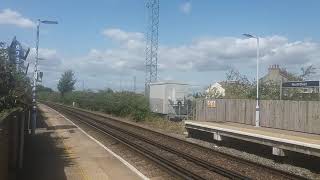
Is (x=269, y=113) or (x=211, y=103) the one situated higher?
(x=211, y=103)

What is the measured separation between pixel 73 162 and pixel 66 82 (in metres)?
126

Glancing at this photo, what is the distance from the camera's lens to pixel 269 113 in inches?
1292

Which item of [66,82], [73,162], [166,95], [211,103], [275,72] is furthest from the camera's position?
[66,82]

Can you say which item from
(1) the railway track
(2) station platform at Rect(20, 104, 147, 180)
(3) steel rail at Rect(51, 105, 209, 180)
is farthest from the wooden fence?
(2) station platform at Rect(20, 104, 147, 180)

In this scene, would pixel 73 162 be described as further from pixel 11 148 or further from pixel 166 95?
pixel 166 95

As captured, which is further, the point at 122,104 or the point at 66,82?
the point at 66,82

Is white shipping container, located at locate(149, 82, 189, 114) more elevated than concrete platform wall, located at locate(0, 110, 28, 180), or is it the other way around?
white shipping container, located at locate(149, 82, 189, 114)

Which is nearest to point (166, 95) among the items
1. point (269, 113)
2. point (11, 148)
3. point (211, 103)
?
point (211, 103)

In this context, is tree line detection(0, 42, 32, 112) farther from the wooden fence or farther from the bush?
the bush

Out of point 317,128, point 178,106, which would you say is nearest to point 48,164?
point 317,128

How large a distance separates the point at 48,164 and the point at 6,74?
3.21 m

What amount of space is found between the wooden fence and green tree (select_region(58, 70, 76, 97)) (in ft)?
337

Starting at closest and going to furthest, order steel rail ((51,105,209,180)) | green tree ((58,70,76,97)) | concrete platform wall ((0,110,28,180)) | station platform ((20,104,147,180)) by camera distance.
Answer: concrete platform wall ((0,110,28,180)) < steel rail ((51,105,209,180)) < station platform ((20,104,147,180)) < green tree ((58,70,76,97))

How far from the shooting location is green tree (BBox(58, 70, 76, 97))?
14250cm
